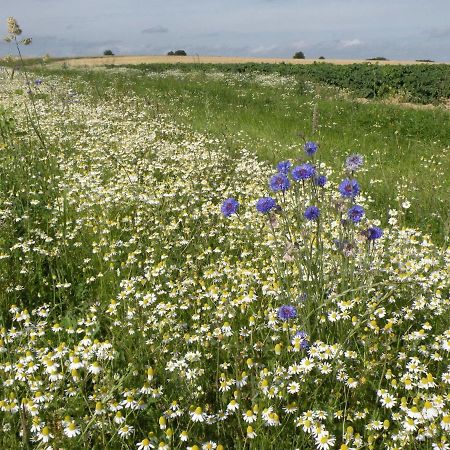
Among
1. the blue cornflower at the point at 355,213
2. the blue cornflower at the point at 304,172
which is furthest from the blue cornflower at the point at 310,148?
the blue cornflower at the point at 355,213

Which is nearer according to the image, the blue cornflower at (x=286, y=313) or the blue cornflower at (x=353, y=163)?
the blue cornflower at (x=286, y=313)

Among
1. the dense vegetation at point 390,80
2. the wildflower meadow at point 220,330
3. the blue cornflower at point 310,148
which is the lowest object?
the wildflower meadow at point 220,330

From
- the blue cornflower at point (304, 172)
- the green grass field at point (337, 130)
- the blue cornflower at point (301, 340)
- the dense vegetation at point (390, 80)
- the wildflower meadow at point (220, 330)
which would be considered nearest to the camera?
the wildflower meadow at point (220, 330)

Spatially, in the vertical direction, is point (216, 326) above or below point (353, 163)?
below

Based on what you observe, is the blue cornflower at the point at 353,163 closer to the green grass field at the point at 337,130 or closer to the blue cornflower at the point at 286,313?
the green grass field at the point at 337,130

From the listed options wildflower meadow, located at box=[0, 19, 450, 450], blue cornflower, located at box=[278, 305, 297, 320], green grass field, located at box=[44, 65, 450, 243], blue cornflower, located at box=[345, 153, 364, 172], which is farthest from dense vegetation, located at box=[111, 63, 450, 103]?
blue cornflower, located at box=[278, 305, 297, 320]

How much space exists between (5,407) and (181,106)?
13341 mm

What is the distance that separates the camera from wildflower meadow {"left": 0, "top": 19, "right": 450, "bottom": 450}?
244cm

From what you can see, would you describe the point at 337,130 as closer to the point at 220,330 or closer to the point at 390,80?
the point at 220,330

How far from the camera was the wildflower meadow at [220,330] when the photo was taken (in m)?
2.44

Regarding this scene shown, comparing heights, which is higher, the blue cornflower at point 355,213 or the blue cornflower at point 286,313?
the blue cornflower at point 355,213

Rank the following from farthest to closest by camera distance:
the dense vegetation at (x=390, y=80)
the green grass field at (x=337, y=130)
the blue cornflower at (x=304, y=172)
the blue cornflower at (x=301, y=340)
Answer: the dense vegetation at (x=390, y=80) → the green grass field at (x=337, y=130) → the blue cornflower at (x=304, y=172) → the blue cornflower at (x=301, y=340)

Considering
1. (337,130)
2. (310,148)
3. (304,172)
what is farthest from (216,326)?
(337,130)

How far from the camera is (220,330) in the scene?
3096 mm
